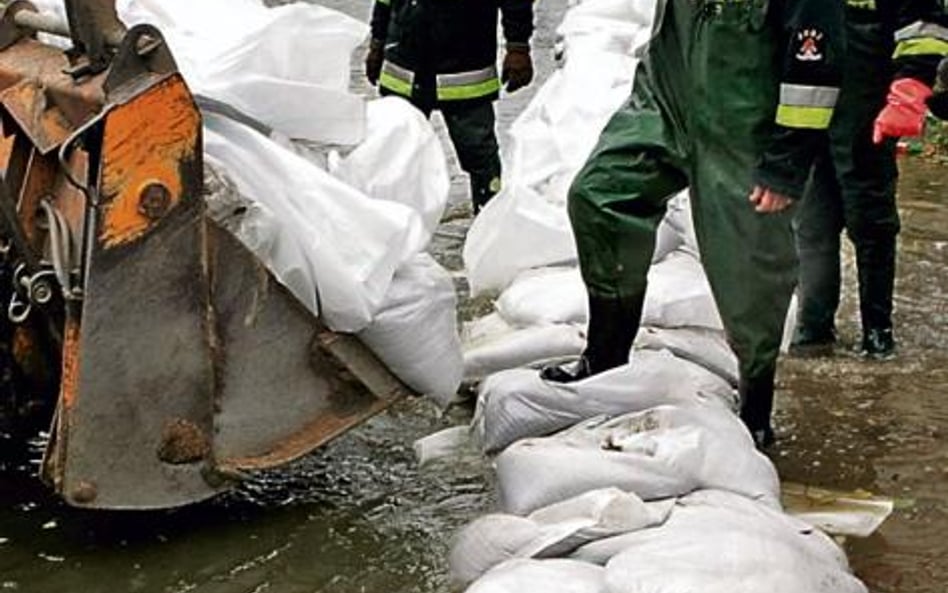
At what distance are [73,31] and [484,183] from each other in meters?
3.10

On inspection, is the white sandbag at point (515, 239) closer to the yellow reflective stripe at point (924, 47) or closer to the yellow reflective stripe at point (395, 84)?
the yellow reflective stripe at point (924, 47)

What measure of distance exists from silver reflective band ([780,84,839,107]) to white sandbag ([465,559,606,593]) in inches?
50.4

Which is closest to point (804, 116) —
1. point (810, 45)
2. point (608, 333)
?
point (810, 45)

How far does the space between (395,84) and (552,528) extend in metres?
3.55

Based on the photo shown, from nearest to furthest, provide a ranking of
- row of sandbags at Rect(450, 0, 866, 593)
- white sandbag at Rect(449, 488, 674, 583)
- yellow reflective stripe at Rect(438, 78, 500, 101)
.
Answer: row of sandbags at Rect(450, 0, 866, 593) → white sandbag at Rect(449, 488, 674, 583) → yellow reflective stripe at Rect(438, 78, 500, 101)

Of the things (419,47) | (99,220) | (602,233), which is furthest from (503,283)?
(99,220)

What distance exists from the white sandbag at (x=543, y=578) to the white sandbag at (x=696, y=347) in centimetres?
135

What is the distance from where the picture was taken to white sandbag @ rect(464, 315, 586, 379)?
459 cm

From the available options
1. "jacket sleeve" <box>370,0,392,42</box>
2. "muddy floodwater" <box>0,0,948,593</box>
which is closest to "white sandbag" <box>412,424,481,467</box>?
"muddy floodwater" <box>0,0,948,593</box>

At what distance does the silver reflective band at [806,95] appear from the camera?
13.1 feet

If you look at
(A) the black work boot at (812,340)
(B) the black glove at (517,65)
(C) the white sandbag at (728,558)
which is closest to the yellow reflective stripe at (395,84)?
(B) the black glove at (517,65)

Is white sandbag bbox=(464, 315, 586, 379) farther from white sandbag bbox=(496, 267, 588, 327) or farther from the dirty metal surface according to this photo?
the dirty metal surface

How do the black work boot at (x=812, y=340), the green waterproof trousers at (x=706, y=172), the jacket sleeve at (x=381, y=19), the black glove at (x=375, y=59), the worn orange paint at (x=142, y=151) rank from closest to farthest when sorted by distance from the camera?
the worn orange paint at (x=142, y=151), the green waterproof trousers at (x=706, y=172), the black work boot at (x=812, y=340), the jacket sleeve at (x=381, y=19), the black glove at (x=375, y=59)

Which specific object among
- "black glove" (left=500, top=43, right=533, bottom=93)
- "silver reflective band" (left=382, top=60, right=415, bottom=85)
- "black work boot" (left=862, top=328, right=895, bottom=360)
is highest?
"black glove" (left=500, top=43, right=533, bottom=93)
